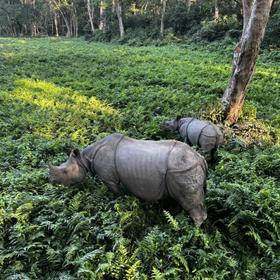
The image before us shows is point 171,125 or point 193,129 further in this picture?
point 171,125

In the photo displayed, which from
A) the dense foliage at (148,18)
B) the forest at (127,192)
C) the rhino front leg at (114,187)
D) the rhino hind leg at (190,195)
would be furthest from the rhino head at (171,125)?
the dense foliage at (148,18)

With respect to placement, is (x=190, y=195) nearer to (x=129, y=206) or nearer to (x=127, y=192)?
(x=129, y=206)

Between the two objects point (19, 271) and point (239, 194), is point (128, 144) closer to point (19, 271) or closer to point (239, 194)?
point (239, 194)

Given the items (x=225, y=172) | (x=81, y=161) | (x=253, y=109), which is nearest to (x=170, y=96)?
(x=253, y=109)

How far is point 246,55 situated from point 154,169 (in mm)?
6356

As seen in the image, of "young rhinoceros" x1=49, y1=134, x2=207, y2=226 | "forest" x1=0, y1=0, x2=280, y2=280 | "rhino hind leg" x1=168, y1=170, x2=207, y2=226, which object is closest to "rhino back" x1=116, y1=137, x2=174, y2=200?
"young rhinoceros" x1=49, y1=134, x2=207, y2=226

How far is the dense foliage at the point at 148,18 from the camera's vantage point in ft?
107

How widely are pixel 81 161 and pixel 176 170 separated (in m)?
2.43

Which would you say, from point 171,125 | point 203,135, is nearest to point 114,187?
point 203,135

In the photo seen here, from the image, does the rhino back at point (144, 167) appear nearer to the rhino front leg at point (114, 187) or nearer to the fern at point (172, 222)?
the rhino front leg at point (114, 187)

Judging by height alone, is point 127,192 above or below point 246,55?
below

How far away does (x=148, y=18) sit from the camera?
153ft

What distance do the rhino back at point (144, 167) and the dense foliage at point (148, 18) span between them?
76.5 feet

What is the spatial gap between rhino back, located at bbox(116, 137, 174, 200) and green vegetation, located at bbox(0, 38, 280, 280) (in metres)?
0.48
